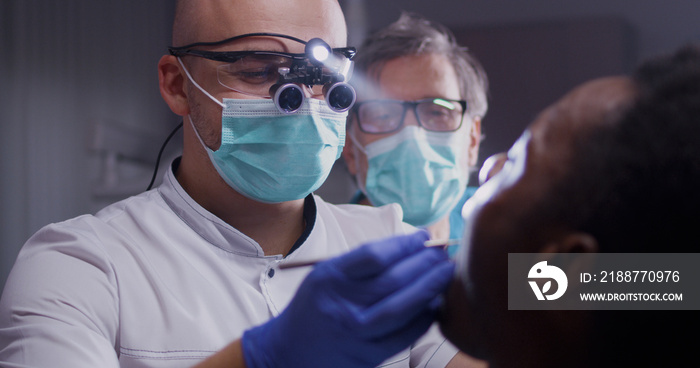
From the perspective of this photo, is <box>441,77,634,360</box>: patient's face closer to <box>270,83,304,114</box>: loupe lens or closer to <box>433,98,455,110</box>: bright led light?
<box>270,83,304,114</box>: loupe lens

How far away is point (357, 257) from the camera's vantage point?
89 cm

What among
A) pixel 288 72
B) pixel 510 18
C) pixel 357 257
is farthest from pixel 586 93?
pixel 510 18

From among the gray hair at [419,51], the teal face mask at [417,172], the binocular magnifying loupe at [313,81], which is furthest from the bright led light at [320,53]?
the gray hair at [419,51]

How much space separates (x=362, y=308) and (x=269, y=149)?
2.08ft

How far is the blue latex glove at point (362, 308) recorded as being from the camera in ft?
2.91

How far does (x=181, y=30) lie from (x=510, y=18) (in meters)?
2.66

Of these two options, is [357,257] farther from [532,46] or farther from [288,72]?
[532,46]

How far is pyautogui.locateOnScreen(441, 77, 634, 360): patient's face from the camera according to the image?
0.72 metres

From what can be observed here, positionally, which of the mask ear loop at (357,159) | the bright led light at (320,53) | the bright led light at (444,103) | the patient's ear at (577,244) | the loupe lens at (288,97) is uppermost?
the bright led light at (320,53)

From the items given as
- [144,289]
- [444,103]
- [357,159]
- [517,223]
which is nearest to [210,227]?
[144,289]

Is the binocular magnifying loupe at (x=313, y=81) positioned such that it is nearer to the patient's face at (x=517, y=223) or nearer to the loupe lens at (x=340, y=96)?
the loupe lens at (x=340, y=96)

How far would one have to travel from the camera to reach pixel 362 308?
36.2 inches

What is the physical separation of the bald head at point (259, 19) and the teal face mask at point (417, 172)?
2.26ft

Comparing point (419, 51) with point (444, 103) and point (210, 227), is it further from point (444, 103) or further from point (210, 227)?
point (210, 227)
